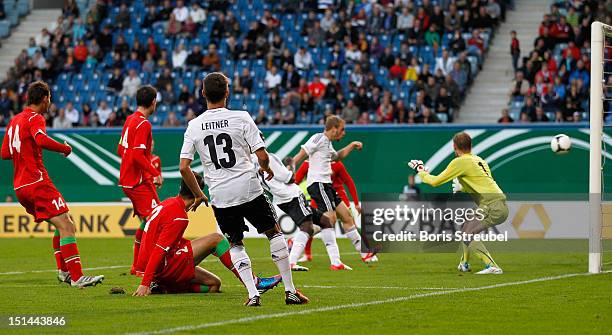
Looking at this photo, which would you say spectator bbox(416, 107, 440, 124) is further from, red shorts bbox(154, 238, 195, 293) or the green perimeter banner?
red shorts bbox(154, 238, 195, 293)

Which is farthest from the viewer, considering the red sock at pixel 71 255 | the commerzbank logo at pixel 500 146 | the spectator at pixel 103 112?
the spectator at pixel 103 112

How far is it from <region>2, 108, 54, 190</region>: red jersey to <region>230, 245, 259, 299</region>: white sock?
3321 millimetres

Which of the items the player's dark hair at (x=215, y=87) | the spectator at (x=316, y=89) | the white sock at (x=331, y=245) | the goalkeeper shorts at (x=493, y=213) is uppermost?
the player's dark hair at (x=215, y=87)

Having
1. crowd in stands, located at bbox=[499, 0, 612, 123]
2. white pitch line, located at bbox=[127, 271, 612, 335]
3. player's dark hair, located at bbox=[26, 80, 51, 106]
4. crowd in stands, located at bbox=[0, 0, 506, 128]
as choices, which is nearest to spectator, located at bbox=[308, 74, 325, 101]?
crowd in stands, located at bbox=[0, 0, 506, 128]

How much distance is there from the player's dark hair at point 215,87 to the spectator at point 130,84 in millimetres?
23924

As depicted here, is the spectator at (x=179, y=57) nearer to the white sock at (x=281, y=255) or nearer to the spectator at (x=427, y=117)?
the spectator at (x=427, y=117)

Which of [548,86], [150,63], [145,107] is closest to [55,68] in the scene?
[150,63]

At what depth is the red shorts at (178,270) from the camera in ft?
40.0

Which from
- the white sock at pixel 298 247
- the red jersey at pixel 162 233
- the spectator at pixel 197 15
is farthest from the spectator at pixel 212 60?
the red jersey at pixel 162 233

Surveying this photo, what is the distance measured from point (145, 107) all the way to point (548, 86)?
16058 millimetres

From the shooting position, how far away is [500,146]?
2575 cm

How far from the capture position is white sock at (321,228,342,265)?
55.4ft

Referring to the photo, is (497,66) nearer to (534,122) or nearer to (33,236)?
(534,122)

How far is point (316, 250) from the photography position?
22547mm
